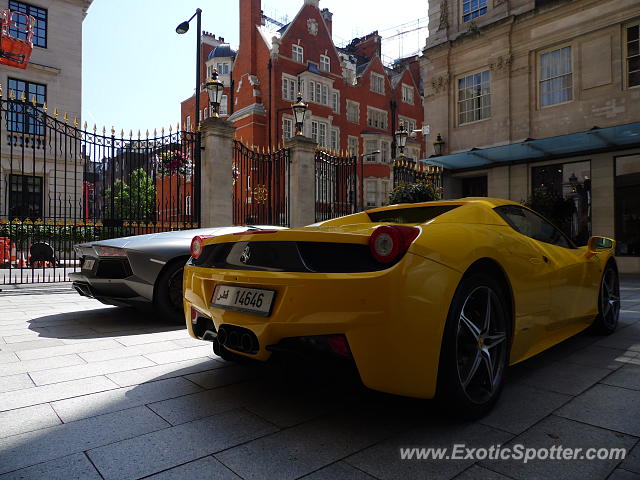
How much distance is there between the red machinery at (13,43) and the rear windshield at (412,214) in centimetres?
2032

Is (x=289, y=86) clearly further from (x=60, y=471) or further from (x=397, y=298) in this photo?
(x=60, y=471)

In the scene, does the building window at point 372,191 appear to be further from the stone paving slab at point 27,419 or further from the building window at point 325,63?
the stone paving slab at point 27,419

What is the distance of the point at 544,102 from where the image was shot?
15.3m

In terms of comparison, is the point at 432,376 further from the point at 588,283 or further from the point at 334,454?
the point at 588,283

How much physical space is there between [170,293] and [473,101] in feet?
52.3

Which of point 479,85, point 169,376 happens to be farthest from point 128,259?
point 479,85

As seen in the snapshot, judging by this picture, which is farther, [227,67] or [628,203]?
[227,67]

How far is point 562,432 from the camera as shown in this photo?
2277 mm

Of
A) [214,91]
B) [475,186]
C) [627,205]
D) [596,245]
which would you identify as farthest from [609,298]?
[475,186]

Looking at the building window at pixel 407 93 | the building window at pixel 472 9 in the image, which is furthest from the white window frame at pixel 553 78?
the building window at pixel 407 93

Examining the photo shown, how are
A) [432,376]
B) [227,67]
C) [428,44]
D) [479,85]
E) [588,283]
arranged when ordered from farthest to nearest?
[227,67] → [428,44] → [479,85] → [588,283] → [432,376]

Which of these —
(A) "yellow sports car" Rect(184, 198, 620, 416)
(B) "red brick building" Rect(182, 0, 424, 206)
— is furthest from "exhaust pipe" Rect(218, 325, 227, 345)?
(B) "red brick building" Rect(182, 0, 424, 206)

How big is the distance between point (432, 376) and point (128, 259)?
13.0 ft

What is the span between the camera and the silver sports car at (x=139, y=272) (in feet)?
16.3
